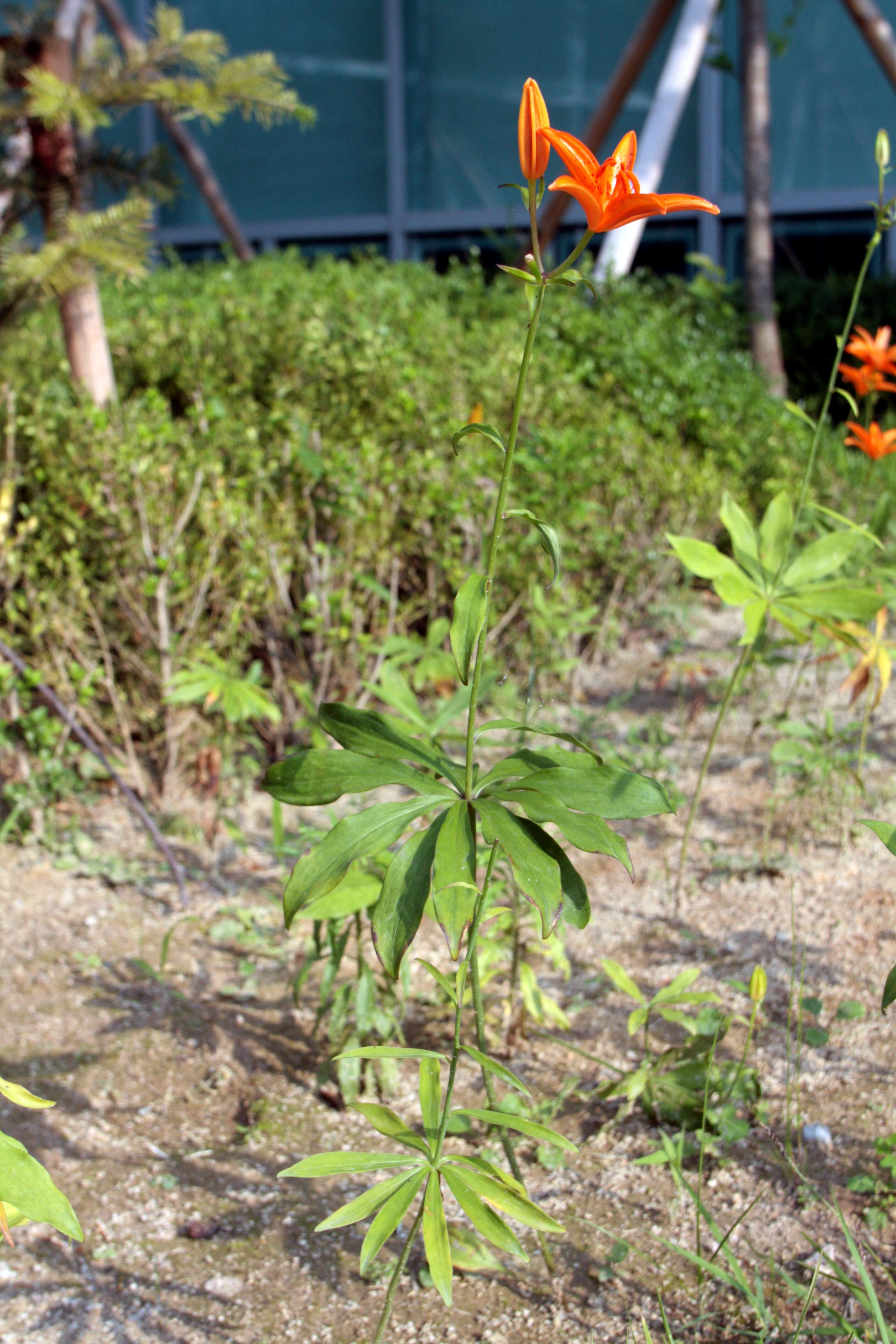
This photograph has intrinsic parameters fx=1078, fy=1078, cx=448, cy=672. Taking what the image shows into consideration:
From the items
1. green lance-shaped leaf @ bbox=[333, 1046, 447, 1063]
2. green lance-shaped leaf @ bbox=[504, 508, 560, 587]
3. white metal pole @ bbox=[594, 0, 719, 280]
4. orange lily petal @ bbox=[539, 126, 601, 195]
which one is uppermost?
white metal pole @ bbox=[594, 0, 719, 280]

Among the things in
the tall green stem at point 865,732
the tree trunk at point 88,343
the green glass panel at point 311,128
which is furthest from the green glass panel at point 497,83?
the tall green stem at point 865,732

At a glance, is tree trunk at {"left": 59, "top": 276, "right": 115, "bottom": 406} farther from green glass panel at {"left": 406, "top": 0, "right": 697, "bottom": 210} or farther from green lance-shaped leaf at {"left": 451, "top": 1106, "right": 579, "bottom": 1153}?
green glass panel at {"left": 406, "top": 0, "right": 697, "bottom": 210}

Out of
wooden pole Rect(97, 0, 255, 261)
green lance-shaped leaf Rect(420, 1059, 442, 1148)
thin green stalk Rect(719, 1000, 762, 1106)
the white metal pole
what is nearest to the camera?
green lance-shaped leaf Rect(420, 1059, 442, 1148)

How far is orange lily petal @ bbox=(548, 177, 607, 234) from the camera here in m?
1.22

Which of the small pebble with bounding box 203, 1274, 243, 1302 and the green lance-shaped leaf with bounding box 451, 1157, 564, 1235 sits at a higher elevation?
the green lance-shaped leaf with bounding box 451, 1157, 564, 1235

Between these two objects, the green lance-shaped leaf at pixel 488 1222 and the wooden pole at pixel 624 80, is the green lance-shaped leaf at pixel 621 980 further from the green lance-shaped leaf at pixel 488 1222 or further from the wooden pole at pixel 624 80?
the wooden pole at pixel 624 80

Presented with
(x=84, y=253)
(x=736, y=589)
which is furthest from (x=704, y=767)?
(x=84, y=253)

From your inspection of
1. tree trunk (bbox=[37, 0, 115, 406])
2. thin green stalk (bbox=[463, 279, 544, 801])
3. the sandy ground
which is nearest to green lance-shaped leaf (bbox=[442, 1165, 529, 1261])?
the sandy ground

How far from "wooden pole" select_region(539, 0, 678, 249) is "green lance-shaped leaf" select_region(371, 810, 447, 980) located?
7960 millimetres

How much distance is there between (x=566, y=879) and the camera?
147 cm

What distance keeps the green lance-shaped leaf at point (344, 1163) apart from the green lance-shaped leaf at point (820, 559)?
1.58 m

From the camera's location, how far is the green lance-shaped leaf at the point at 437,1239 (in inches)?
50.0

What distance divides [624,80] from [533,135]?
870 centimetres

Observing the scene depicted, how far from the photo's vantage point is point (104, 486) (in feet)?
10.9
